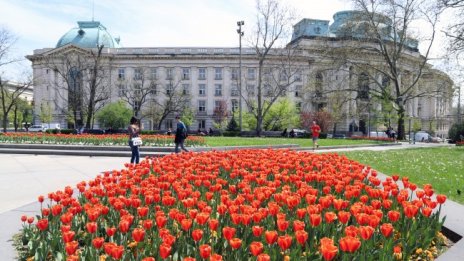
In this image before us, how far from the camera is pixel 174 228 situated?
4176mm

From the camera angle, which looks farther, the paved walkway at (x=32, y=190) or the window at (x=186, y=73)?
the window at (x=186, y=73)

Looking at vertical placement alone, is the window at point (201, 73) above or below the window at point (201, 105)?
above

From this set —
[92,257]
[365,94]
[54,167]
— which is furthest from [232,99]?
[92,257]

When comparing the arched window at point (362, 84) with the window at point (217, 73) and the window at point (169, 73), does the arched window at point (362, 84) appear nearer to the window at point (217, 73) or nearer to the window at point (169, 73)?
the window at point (217, 73)

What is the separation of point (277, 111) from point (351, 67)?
64.4ft

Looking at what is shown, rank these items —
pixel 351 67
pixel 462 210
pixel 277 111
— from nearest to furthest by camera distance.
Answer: pixel 462 210
pixel 351 67
pixel 277 111

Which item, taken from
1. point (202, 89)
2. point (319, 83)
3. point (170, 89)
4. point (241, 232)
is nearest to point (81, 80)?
point (170, 89)

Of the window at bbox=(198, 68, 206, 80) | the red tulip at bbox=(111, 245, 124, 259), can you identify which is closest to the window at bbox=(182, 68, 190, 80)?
the window at bbox=(198, 68, 206, 80)

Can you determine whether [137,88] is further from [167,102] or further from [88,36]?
[88,36]

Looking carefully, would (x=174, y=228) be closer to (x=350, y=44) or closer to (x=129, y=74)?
(x=350, y=44)

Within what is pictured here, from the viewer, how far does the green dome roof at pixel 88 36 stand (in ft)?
277

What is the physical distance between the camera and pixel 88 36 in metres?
85.9

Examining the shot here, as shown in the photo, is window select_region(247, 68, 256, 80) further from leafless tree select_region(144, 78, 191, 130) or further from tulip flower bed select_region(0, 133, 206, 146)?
tulip flower bed select_region(0, 133, 206, 146)

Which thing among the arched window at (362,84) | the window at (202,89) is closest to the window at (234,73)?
the window at (202,89)
